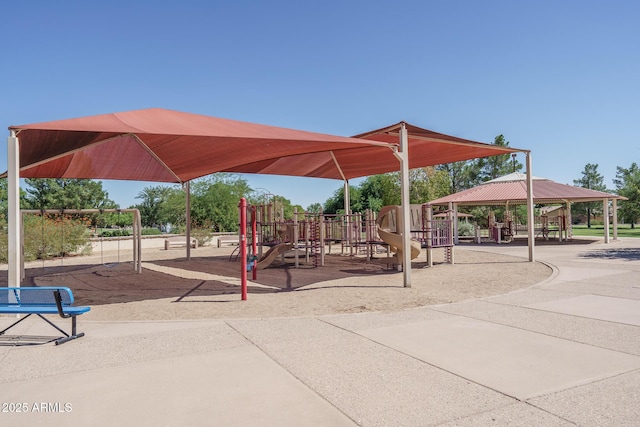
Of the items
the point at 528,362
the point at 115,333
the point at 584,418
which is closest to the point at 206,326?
the point at 115,333

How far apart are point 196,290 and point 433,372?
23.4 ft

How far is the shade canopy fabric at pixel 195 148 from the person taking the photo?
317 inches

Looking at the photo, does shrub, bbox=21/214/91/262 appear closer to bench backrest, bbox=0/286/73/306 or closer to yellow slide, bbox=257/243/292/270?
yellow slide, bbox=257/243/292/270

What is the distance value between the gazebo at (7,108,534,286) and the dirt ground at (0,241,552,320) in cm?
136

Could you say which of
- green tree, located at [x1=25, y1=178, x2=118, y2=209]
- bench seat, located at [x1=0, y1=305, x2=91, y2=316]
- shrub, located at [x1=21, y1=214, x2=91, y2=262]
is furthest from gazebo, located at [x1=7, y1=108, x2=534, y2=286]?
green tree, located at [x1=25, y1=178, x2=118, y2=209]

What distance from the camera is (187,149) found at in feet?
38.0

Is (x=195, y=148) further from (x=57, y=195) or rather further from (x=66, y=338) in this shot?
(x=57, y=195)

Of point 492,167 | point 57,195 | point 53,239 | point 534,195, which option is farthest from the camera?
point 492,167

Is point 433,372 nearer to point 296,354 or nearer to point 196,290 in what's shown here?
point 296,354

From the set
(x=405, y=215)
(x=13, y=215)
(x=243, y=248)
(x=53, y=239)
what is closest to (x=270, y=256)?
(x=405, y=215)

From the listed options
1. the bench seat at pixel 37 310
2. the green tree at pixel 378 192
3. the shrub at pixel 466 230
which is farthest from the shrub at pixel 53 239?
the green tree at pixel 378 192

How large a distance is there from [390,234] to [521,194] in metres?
15.5

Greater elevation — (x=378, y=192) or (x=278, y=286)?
(x=378, y=192)

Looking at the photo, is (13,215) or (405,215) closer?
(13,215)
